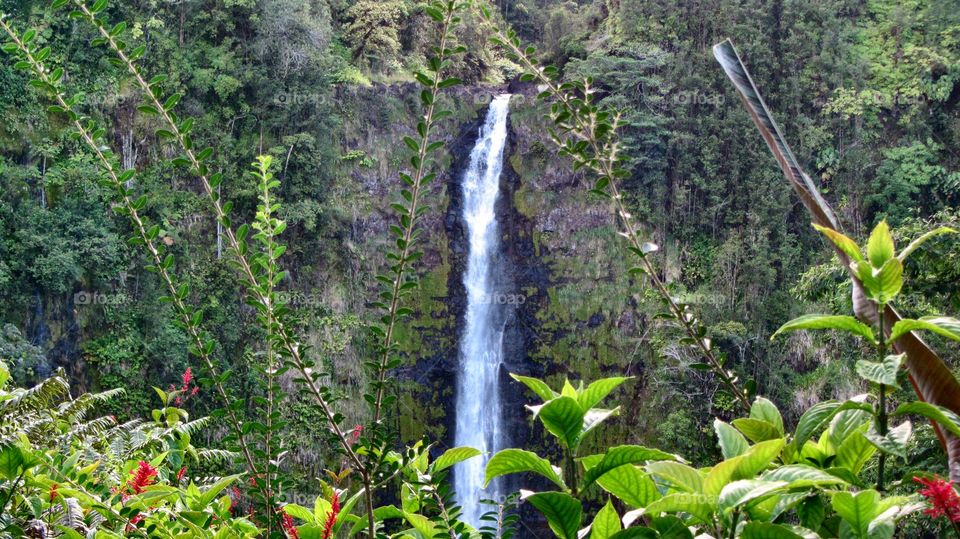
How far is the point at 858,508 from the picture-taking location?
2.43ft

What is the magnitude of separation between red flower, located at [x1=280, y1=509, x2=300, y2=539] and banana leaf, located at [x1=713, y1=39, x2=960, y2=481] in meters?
0.68

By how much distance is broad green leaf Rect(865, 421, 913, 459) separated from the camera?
2.52 feet

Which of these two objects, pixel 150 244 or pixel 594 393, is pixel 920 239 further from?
pixel 150 244

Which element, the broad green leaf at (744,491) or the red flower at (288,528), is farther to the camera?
the red flower at (288,528)

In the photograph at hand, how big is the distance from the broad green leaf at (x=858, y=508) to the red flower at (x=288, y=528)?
60 centimetres

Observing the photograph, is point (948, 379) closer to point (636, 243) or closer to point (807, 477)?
point (807, 477)

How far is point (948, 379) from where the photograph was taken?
823 mm

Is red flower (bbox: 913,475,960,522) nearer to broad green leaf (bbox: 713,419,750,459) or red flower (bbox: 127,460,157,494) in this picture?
broad green leaf (bbox: 713,419,750,459)

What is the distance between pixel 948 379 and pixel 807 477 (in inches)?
8.2

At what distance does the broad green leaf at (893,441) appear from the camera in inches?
30.2

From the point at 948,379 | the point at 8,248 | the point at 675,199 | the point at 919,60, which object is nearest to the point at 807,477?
the point at 948,379

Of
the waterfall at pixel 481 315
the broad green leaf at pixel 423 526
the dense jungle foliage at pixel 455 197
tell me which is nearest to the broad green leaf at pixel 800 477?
the broad green leaf at pixel 423 526

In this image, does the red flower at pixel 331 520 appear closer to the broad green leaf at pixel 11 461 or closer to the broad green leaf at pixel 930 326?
the broad green leaf at pixel 11 461

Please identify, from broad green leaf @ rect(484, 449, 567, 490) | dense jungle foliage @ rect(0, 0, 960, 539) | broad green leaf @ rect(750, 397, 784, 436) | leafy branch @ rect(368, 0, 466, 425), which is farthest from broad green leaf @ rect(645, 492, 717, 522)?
dense jungle foliage @ rect(0, 0, 960, 539)
